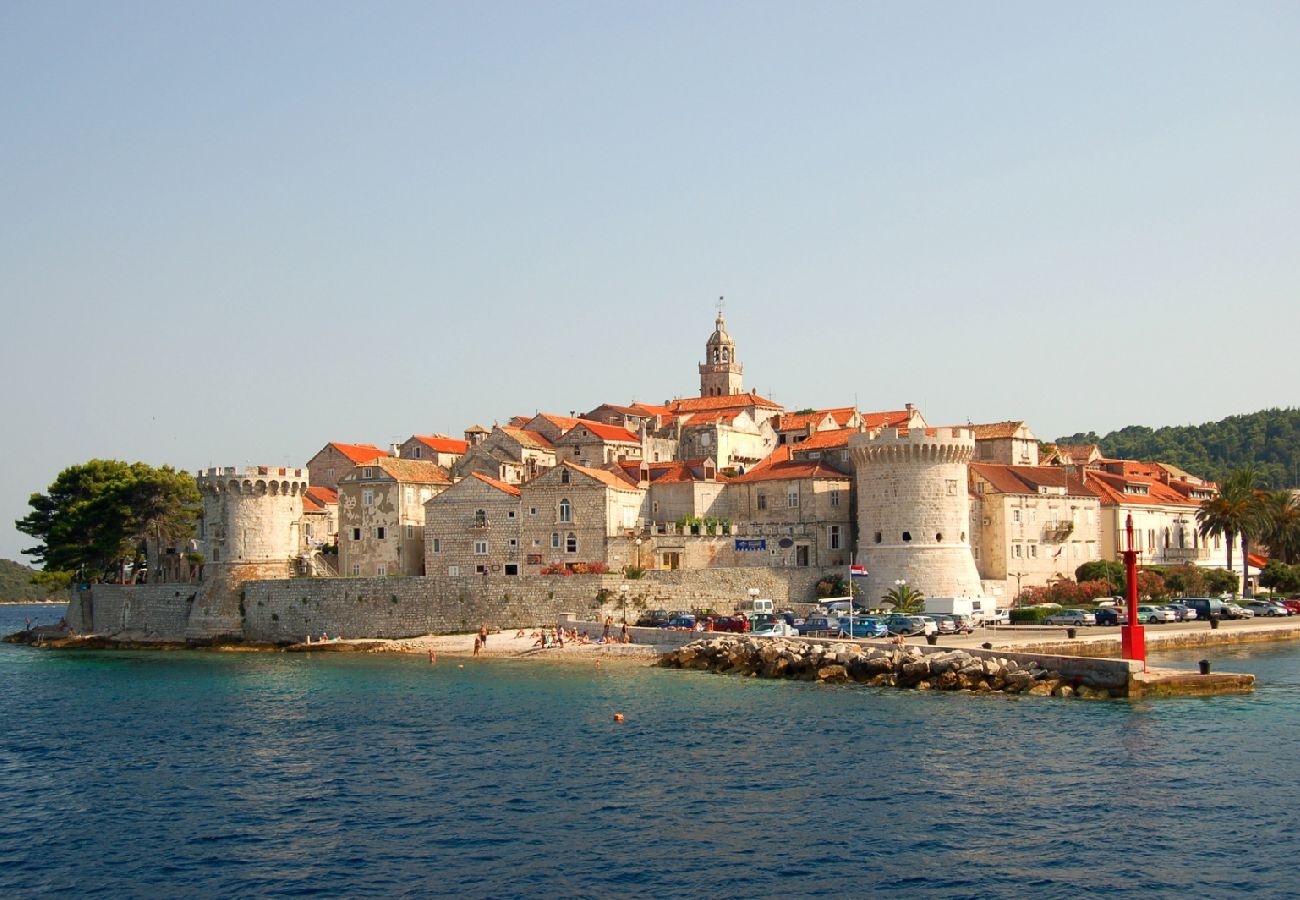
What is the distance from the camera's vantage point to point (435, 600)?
64625 millimetres

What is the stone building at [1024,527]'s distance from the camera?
67.2 m

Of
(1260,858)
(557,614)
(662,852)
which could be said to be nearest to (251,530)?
(557,614)

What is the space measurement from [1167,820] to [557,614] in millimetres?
39060

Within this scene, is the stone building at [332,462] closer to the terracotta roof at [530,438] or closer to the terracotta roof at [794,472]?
the terracotta roof at [530,438]

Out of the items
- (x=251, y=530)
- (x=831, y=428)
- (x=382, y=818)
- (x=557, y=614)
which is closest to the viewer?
(x=382, y=818)

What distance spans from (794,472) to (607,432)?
14.3 meters

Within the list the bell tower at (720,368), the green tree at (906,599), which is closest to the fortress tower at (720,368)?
the bell tower at (720,368)

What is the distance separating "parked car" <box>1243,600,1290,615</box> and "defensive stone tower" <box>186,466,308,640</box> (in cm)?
4691

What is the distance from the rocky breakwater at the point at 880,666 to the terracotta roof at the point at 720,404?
3491 cm

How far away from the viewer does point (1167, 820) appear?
26531mm

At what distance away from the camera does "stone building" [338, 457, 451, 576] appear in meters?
70.2

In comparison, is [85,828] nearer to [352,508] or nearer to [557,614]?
[557,614]

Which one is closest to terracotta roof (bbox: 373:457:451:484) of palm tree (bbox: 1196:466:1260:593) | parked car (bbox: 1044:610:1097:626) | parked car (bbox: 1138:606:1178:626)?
parked car (bbox: 1044:610:1097:626)

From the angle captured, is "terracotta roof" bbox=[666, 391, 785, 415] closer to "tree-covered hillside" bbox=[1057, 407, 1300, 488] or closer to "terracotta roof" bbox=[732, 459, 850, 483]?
"terracotta roof" bbox=[732, 459, 850, 483]
